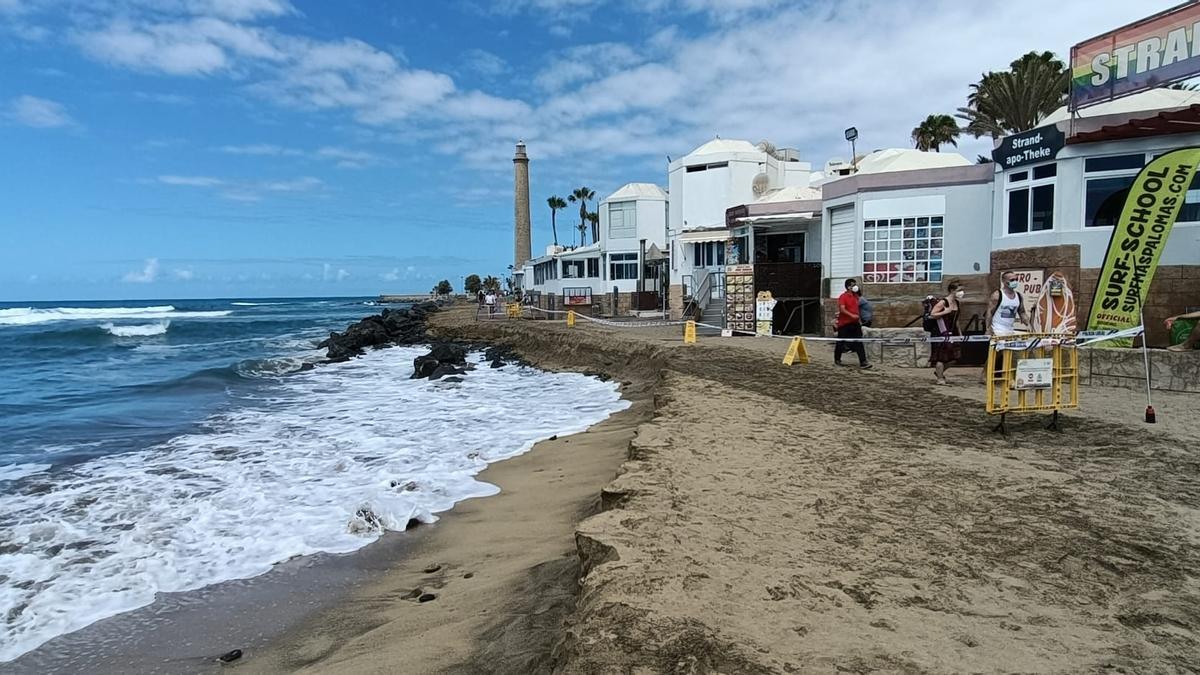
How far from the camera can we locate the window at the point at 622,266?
3656 centimetres

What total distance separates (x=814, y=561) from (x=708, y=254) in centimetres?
2433

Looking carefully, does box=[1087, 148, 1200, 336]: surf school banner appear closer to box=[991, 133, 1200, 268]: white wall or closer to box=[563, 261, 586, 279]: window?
box=[991, 133, 1200, 268]: white wall

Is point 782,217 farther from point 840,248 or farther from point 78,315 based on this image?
point 78,315

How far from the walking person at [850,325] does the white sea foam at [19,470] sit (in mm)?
13268

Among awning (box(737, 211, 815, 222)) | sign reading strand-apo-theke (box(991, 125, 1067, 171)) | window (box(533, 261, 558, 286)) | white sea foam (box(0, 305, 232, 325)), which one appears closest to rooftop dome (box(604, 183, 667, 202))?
window (box(533, 261, 558, 286))

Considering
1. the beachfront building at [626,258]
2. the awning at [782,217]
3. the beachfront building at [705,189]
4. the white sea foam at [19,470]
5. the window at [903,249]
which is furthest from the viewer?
the beachfront building at [626,258]

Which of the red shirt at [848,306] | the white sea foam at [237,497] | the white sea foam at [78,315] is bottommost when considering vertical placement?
the white sea foam at [237,497]

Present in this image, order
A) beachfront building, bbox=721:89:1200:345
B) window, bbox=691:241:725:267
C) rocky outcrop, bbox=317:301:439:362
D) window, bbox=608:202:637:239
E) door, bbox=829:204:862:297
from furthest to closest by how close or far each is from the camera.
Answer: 1. window, bbox=608:202:637:239
2. rocky outcrop, bbox=317:301:439:362
3. window, bbox=691:241:725:267
4. door, bbox=829:204:862:297
5. beachfront building, bbox=721:89:1200:345

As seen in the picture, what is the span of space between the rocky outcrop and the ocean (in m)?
7.92

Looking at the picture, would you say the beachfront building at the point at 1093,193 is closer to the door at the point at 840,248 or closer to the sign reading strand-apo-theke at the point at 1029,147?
the sign reading strand-apo-theke at the point at 1029,147

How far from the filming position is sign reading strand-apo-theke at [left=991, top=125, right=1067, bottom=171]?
13.8 m

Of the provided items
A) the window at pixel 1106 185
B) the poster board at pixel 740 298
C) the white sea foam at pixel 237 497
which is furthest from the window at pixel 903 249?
the white sea foam at pixel 237 497

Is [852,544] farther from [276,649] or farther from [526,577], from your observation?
[276,649]

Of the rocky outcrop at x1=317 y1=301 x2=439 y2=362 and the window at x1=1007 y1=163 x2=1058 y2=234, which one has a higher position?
the window at x1=1007 y1=163 x2=1058 y2=234
